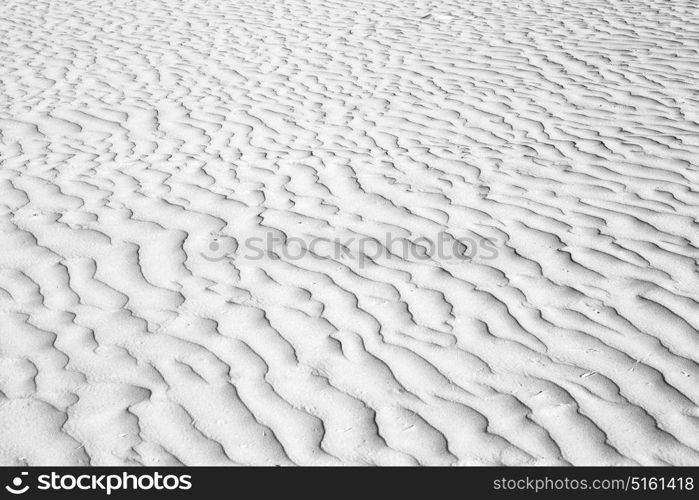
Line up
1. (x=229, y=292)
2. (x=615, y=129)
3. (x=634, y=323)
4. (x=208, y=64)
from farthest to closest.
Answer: (x=208, y=64), (x=615, y=129), (x=229, y=292), (x=634, y=323)

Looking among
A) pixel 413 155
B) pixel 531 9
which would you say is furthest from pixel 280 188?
pixel 531 9

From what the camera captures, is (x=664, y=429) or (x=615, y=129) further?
(x=615, y=129)

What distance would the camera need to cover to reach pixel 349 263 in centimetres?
453

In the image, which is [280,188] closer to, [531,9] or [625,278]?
[625,278]

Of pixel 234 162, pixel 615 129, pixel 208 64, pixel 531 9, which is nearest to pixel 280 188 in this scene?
pixel 234 162

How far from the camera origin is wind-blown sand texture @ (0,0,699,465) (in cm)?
319

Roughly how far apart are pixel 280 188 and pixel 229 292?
4.91ft

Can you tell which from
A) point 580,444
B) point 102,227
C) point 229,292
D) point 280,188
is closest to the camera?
point 580,444

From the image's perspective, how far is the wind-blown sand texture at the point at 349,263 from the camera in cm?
319

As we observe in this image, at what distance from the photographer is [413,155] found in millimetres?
6230

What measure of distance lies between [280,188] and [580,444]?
3012mm

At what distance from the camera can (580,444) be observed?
308cm
